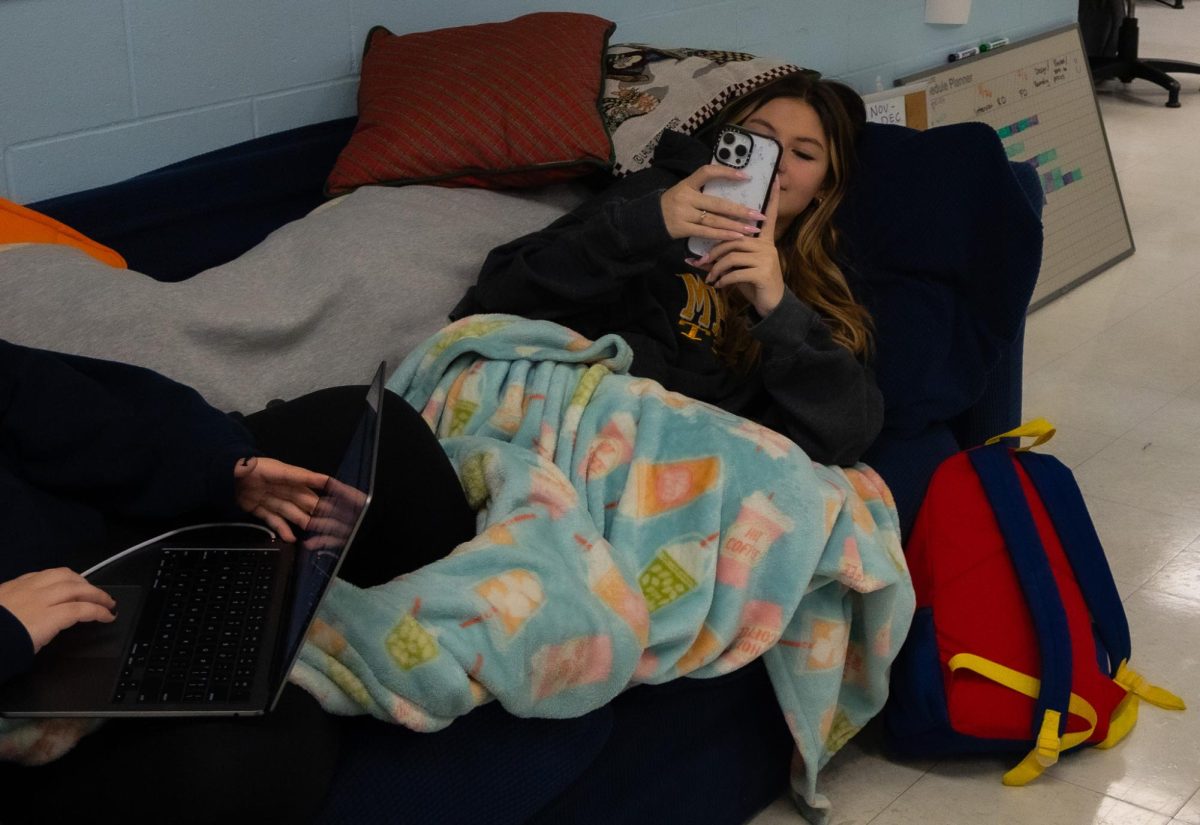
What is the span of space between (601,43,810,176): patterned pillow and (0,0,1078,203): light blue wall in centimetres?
29

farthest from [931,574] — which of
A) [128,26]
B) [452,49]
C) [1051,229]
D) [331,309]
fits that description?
[1051,229]

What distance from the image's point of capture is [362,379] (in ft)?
5.76

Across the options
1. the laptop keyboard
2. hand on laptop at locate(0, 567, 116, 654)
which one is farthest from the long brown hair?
hand on laptop at locate(0, 567, 116, 654)

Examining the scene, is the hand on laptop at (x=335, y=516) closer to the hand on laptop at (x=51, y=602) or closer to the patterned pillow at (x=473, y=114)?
the hand on laptop at (x=51, y=602)

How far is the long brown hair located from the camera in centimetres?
189

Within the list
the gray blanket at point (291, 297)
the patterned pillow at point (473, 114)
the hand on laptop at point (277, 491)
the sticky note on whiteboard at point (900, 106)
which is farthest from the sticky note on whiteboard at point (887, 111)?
the hand on laptop at point (277, 491)

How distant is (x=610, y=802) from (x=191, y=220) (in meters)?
0.92

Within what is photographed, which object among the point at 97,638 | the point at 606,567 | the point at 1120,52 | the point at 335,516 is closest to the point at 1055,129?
the point at 1120,52

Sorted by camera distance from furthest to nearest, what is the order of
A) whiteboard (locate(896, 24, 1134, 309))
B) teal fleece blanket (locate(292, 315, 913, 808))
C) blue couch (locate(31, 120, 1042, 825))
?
whiteboard (locate(896, 24, 1134, 309)) < blue couch (locate(31, 120, 1042, 825)) < teal fleece blanket (locate(292, 315, 913, 808))

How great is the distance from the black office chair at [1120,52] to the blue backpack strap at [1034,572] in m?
3.83

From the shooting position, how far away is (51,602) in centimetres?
111

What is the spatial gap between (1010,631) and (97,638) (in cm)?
107

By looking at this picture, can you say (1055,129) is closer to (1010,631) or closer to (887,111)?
(887,111)

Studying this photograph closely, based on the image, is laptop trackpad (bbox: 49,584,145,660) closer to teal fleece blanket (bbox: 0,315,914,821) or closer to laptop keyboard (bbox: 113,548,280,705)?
laptop keyboard (bbox: 113,548,280,705)
